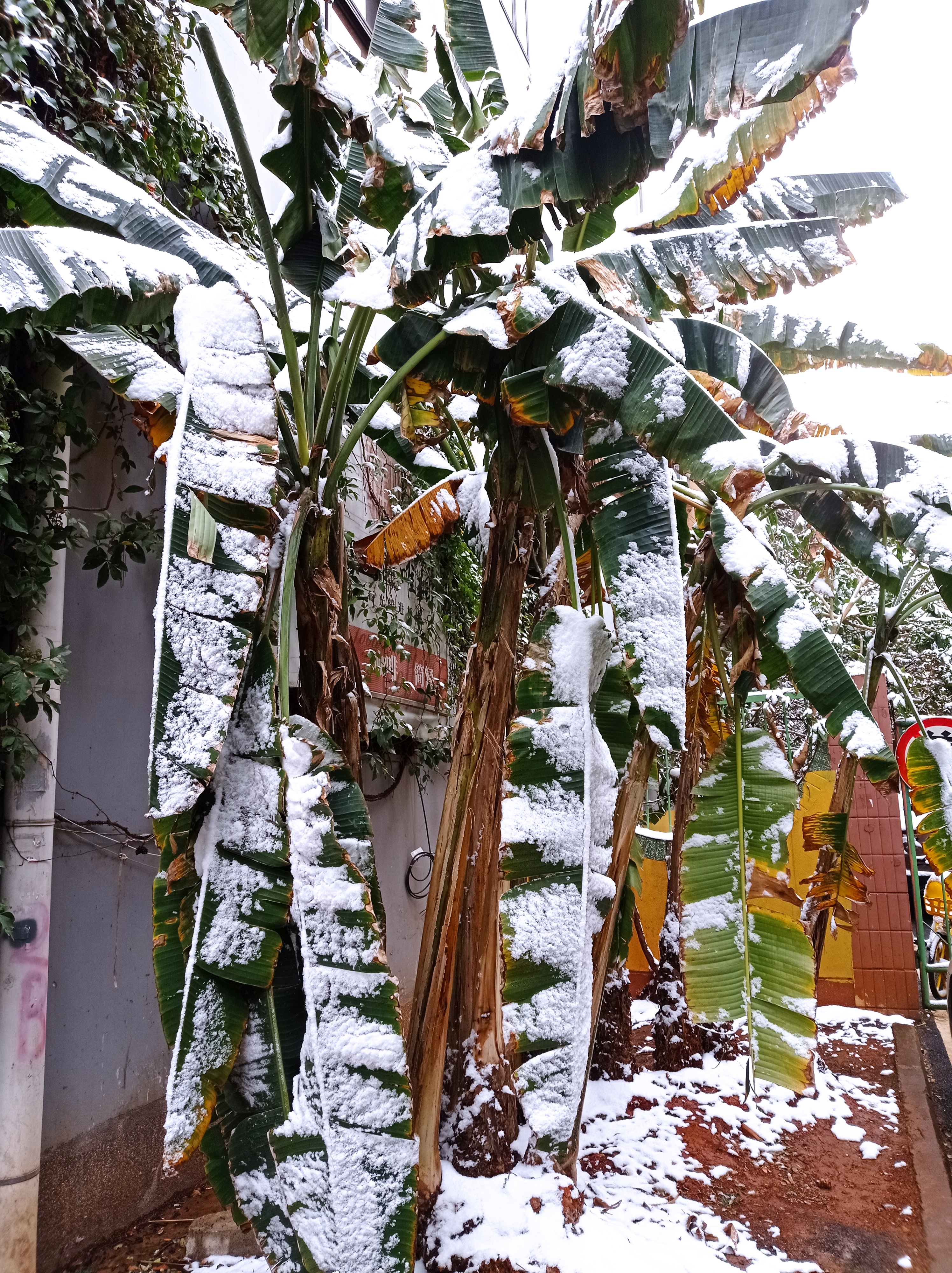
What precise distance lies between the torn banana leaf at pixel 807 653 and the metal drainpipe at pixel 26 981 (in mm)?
2237

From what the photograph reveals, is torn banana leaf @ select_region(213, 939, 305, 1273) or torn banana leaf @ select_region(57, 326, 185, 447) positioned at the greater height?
torn banana leaf @ select_region(57, 326, 185, 447)

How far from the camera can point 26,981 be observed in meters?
2.50

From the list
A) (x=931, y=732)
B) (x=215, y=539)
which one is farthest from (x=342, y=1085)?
(x=931, y=732)

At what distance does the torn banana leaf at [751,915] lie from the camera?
212 centimetres

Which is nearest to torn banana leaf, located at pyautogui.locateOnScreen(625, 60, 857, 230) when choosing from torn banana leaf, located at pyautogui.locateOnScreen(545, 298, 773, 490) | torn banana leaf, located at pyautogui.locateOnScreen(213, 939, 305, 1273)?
torn banana leaf, located at pyautogui.locateOnScreen(545, 298, 773, 490)

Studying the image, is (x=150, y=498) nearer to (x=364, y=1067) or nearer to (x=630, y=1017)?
(x=364, y=1067)

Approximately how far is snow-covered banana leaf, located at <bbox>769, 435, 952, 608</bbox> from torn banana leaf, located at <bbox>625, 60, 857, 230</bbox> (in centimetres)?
81

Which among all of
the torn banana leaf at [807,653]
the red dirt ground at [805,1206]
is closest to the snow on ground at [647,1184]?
the red dirt ground at [805,1206]

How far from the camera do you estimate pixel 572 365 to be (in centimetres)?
213

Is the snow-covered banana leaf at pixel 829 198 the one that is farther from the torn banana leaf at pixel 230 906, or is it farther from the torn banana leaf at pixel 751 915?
the torn banana leaf at pixel 230 906

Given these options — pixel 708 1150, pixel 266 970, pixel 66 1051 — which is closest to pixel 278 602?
pixel 266 970

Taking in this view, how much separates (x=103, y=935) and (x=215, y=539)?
1763 millimetres

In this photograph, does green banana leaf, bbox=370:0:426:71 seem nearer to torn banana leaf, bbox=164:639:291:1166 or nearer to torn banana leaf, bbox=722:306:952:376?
torn banana leaf, bbox=722:306:952:376

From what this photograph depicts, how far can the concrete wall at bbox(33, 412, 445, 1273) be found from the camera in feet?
8.92
